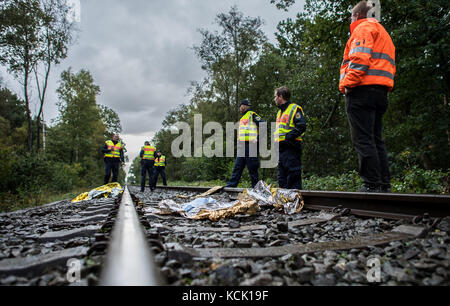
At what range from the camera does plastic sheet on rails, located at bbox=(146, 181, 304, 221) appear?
9.31ft

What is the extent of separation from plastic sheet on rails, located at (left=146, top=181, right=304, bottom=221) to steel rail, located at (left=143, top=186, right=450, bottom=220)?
0.90ft

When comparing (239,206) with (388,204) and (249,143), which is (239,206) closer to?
(388,204)

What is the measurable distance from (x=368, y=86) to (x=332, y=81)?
29.1ft

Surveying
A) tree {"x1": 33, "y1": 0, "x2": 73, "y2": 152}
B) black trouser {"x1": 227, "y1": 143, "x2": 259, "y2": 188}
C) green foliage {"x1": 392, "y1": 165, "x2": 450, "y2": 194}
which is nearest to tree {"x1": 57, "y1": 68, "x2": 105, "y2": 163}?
tree {"x1": 33, "y1": 0, "x2": 73, "y2": 152}

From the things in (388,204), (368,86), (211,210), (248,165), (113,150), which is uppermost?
(368,86)

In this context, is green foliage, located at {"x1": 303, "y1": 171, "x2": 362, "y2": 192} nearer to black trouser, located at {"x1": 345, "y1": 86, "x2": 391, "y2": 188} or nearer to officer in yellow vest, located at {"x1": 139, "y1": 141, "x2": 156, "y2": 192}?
black trouser, located at {"x1": 345, "y1": 86, "x2": 391, "y2": 188}

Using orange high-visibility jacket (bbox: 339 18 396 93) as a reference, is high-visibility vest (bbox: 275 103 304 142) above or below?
below

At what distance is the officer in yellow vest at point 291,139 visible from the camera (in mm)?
4504

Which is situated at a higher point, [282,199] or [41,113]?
[41,113]

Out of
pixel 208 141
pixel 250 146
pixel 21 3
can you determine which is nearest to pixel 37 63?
pixel 21 3

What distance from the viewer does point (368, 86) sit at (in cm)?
324

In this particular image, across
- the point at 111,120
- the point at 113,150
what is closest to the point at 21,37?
the point at 113,150

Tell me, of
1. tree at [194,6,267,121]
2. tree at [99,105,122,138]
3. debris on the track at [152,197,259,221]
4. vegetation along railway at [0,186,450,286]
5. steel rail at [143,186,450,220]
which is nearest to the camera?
vegetation along railway at [0,186,450,286]

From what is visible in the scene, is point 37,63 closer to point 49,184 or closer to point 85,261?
point 49,184
